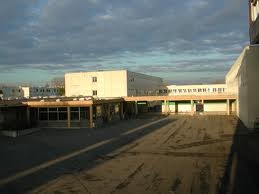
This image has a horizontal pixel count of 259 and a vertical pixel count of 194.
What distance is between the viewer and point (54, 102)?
48.0 m

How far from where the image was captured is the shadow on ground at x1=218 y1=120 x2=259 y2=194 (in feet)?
51.9

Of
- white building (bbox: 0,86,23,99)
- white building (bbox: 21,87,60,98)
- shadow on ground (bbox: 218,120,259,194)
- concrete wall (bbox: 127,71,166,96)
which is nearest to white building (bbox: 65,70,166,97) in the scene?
concrete wall (bbox: 127,71,166,96)

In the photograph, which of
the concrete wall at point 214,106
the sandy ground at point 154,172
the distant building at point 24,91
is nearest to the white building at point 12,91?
the distant building at point 24,91

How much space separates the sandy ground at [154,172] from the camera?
1616cm

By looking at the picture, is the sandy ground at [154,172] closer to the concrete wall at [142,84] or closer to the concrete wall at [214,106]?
the concrete wall at [214,106]

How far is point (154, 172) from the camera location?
766 inches

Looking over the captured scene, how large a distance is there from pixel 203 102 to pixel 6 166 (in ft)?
182

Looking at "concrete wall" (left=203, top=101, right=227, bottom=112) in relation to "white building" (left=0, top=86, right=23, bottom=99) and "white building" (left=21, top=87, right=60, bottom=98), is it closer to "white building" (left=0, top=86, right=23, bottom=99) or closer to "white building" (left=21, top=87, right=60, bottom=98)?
"white building" (left=0, top=86, right=23, bottom=99)

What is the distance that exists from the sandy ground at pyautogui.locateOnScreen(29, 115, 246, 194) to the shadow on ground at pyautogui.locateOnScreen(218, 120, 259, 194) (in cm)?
29

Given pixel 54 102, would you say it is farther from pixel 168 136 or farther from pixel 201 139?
pixel 201 139

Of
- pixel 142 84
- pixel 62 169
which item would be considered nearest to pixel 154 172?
pixel 62 169

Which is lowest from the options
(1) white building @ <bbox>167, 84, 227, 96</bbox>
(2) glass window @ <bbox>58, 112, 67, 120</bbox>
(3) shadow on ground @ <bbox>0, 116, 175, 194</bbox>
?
(3) shadow on ground @ <bbox>0, 116, 175, 194</bbox>

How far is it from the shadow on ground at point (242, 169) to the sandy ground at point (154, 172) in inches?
11.3

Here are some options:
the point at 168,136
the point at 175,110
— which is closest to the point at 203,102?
the point at 175,110
